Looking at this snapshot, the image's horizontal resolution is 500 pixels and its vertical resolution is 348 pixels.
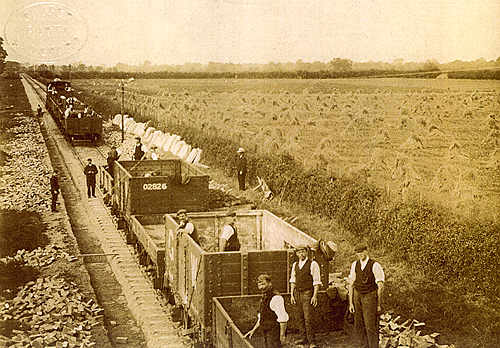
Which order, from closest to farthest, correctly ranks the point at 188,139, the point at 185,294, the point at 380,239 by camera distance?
the point at 185,294
the point at 380,239
the point at 188,139

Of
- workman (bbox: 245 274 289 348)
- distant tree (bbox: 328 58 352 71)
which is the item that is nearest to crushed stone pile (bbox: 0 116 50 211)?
workman (bbox: 245 274 289 348)

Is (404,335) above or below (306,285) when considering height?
below

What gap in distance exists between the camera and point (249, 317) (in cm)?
966

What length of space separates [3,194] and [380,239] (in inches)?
616

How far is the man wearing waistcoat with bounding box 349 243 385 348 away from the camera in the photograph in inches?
364

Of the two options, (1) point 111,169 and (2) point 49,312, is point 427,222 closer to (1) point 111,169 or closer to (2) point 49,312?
(2) point 49,312

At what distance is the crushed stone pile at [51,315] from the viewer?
11320mm

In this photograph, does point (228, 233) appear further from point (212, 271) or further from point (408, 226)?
point (408, 226)

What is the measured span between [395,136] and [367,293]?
83.0ft

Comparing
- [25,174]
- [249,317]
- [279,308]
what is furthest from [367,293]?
[25,174]

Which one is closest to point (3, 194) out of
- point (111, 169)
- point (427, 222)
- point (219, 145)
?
point (111, 169)

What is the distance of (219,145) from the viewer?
30.9 m

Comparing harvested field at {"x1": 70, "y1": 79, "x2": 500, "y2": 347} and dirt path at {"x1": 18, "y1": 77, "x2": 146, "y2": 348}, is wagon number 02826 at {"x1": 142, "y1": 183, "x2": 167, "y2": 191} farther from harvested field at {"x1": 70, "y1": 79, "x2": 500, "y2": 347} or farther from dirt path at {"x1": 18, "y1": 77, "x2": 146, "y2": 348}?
harvested field at {"x1": 70, "y1": 79, "x2": 500, "y2": 347}

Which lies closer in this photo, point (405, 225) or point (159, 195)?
point (405, 225)
